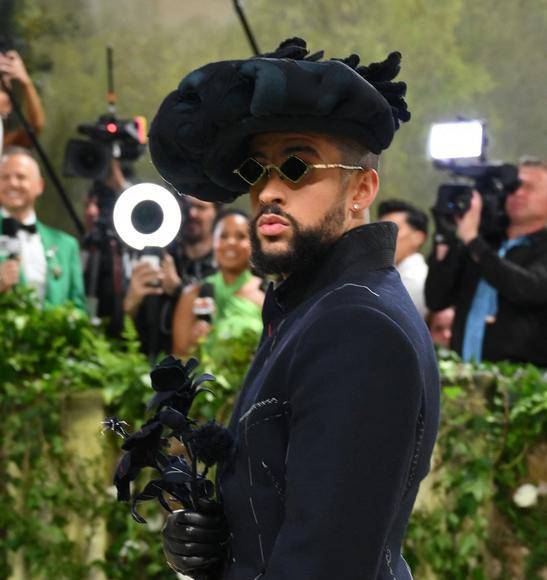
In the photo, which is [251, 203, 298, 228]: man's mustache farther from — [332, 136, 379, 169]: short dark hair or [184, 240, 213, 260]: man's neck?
[184, 240, 213, 260]: man's neck

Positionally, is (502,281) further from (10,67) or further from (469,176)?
(10,67)

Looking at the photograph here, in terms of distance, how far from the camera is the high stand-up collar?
2135mm

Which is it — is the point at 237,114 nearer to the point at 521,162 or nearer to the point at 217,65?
the point at 217,65

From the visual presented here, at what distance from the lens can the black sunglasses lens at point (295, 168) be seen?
212 centimetres

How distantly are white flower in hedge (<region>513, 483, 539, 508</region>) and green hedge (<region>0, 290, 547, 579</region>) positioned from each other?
0.07ft

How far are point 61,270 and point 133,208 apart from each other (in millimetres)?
3814

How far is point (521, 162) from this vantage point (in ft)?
19.5

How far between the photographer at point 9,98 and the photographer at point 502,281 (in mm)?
2845

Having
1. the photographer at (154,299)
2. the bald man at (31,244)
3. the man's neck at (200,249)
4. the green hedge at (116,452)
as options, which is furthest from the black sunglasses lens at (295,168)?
the man's neck at (200,249)

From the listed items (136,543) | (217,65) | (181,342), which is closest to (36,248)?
(181,342)

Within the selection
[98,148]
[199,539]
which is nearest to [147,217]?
[199,539]

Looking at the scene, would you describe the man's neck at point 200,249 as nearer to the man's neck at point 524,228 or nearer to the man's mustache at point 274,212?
the man's neck at point 524,228

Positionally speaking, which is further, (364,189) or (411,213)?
(411,213)

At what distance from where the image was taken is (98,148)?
737 centimetres
